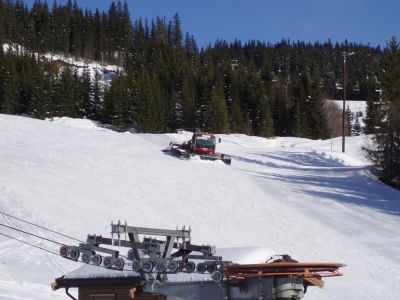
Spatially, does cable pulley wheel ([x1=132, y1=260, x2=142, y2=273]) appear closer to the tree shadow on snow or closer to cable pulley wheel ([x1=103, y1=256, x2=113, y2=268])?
cable pulley wheel ([x1=103, y1=256, x2=113, y2=268])

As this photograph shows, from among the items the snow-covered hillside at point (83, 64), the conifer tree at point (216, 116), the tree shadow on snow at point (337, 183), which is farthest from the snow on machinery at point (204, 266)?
the snow-covered hillside at point (83, 64)

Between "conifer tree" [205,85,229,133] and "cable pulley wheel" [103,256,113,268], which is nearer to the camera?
"cable pulley wheel" [103,256,113,268]

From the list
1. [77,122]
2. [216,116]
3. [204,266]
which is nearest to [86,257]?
[204,266]

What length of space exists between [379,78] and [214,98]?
26.1m

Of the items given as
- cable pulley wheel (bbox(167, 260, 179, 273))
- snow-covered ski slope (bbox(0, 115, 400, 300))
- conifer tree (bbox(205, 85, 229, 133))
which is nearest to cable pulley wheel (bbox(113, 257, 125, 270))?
cable pulley wheel (bbox(167, 260, 179, 273))

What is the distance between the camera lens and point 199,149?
43.2 metres

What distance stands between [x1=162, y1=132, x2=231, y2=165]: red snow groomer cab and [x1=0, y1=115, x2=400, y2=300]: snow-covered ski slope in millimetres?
753

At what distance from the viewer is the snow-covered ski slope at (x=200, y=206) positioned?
19078 mm

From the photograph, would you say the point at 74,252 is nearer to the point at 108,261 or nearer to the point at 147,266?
the point at 108,261

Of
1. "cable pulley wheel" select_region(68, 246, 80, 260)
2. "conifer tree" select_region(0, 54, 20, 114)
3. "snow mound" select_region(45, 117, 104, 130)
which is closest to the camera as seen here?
"cable pulley wheel" select_region(68, 246, 80, 260)

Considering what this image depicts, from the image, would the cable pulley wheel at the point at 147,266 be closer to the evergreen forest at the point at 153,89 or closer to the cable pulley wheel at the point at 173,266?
the cable pulley wheel at the point at 173,266

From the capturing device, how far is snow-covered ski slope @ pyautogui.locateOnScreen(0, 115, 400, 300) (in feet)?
62.6

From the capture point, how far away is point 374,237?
24016mm

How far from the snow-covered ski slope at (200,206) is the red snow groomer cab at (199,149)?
2.47ft
